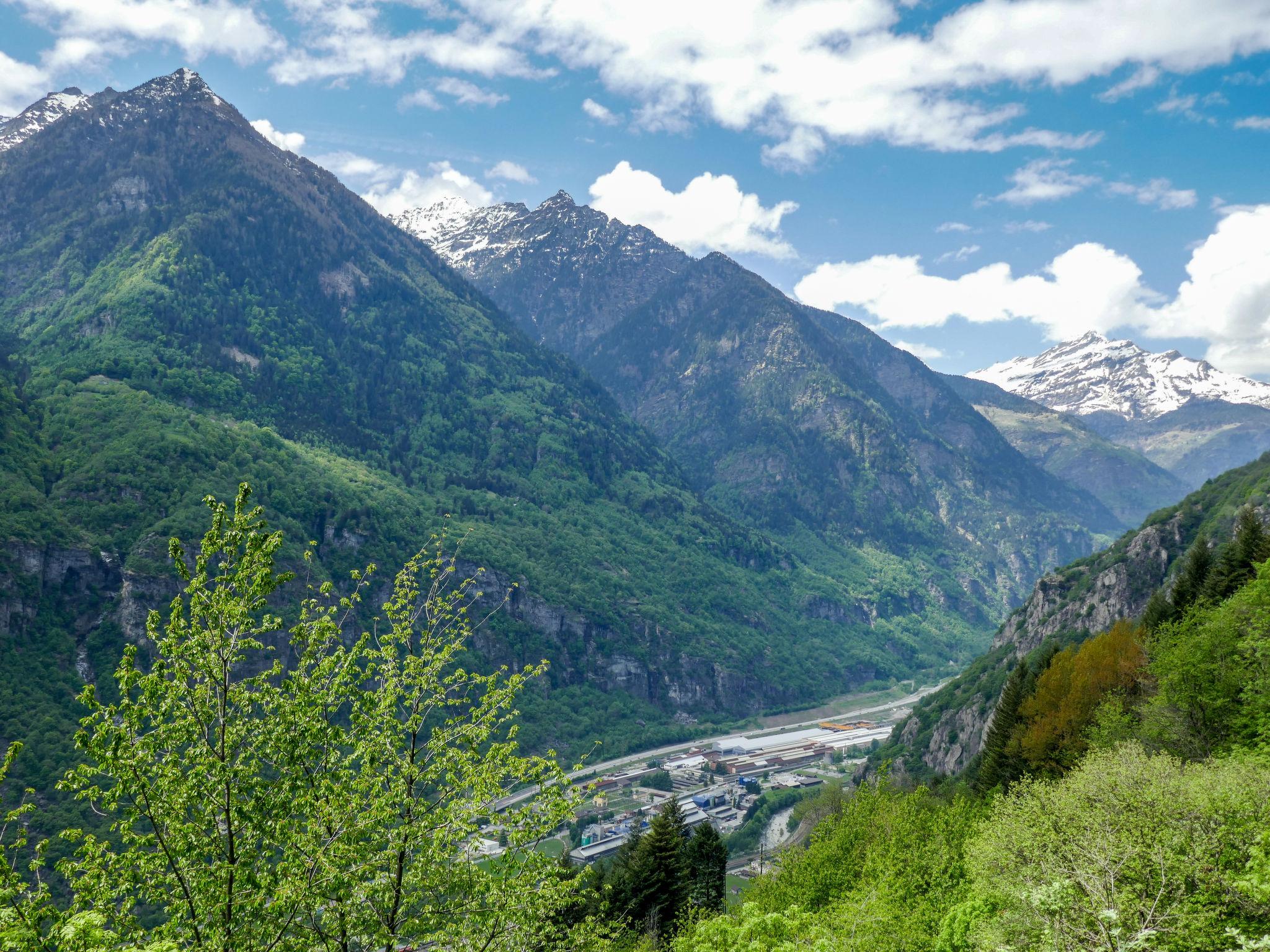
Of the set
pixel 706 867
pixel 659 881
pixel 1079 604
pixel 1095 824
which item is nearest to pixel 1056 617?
pixel 1079 604

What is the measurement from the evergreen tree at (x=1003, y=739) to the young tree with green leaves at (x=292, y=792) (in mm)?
52963

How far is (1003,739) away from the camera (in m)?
68.8

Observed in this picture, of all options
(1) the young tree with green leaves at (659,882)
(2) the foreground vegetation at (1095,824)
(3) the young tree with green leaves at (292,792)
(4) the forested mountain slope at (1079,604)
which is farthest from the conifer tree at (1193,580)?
(3) the young tree with green leaves at (292,792)

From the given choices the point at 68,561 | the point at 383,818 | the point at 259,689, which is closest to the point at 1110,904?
the point at 383,818

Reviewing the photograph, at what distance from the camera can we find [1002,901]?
107 ft

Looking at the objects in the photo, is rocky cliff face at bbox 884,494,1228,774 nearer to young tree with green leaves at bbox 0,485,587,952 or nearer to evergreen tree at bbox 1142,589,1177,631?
evergreen tree at bbox 1142,589,1177,631

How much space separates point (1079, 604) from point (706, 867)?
9323 cm

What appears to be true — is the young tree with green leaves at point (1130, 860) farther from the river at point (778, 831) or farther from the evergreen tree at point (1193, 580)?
the river at point (778, 831)

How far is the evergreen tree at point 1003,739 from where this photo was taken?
6400 centimetres

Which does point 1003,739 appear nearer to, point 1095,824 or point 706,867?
point 706,867

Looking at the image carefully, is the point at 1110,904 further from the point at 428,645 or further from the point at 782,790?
the point at 782,790

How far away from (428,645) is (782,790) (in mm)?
172591

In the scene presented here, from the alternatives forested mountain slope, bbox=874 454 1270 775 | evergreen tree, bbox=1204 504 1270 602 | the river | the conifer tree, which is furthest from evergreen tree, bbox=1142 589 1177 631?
the river

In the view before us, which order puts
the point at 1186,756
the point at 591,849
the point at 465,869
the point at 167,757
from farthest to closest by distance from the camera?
the point at 591,849
the point at 1186,756
the point at 465,869
the point at 167,757
